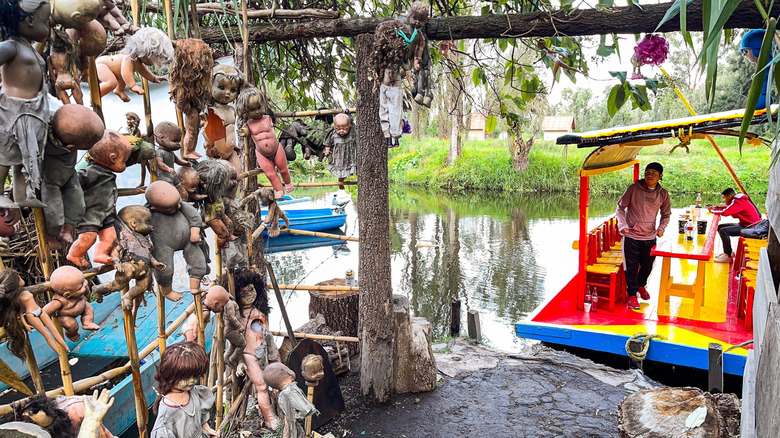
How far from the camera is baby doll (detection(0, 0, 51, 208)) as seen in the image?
1051 mm

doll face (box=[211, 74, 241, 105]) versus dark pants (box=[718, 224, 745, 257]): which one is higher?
doll face (box=[211, 74, 241, 105])

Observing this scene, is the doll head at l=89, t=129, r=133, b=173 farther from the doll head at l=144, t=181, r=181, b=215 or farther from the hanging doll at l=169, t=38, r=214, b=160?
the hanging doll at l=169, t=38, r=214, b=160

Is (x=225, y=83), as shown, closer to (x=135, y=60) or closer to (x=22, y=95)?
(x=135, y=60)

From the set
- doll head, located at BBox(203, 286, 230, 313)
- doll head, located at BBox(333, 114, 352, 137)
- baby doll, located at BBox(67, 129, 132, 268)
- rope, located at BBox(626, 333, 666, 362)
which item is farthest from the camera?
rope, located at BBox(626, 333, 666, 362)

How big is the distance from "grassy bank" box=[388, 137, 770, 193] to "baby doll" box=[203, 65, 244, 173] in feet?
54.8

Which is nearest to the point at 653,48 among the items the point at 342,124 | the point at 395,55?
the point at 395,55

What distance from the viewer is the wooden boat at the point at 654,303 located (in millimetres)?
4375

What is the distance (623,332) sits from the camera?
4.73 meters

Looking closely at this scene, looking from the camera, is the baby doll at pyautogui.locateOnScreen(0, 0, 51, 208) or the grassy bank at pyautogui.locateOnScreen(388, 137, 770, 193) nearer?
the baby doll at pyautogui.locateOnScreen(0, 0, 51, 208)

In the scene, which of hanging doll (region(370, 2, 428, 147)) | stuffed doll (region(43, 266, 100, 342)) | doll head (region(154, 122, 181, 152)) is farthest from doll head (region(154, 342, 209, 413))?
hanging doll (region(370, 2, 428, 147))

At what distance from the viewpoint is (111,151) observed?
1.31 meters

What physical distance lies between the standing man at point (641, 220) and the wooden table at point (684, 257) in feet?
0.53

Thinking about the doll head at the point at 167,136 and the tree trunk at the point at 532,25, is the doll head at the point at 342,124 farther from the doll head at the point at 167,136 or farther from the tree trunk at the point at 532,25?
the doll head at the point at 167,136

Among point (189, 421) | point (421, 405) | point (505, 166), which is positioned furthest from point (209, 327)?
point (505, 166)
